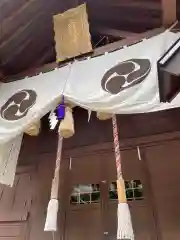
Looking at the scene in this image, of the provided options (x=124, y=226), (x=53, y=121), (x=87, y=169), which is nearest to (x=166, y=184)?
(x=124, y=226)

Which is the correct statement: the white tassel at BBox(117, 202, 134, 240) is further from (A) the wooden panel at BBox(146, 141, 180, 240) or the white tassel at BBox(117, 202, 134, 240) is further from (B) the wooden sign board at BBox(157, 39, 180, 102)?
(B) the wooden sign board at BBox(157, 39, 180, 102)

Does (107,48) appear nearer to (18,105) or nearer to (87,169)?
(18,105)

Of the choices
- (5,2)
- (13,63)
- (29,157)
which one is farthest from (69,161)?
(5,2)

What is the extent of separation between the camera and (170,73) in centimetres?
121

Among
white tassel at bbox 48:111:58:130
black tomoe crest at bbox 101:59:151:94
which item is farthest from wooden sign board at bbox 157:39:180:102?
white tassel at bbox 48:111:58:130

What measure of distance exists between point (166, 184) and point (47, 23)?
223 centimetres

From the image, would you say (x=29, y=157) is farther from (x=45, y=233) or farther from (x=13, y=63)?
(x=13, y=63)

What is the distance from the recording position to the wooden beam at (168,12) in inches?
93.0

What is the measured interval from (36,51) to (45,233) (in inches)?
86.2

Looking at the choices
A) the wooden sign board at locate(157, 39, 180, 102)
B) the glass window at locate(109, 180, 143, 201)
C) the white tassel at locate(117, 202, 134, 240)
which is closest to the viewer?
the wooden sign board at locate(157, 39, 180, 102)

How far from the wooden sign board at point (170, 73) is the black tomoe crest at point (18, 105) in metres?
1.53

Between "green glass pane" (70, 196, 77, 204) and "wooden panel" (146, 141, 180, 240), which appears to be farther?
"green glass pane" (70, 196, 77, 204)

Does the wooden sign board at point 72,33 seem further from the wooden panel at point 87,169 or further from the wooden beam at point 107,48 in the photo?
the wooden panel at point 87,169

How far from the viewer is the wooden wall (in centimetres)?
230
